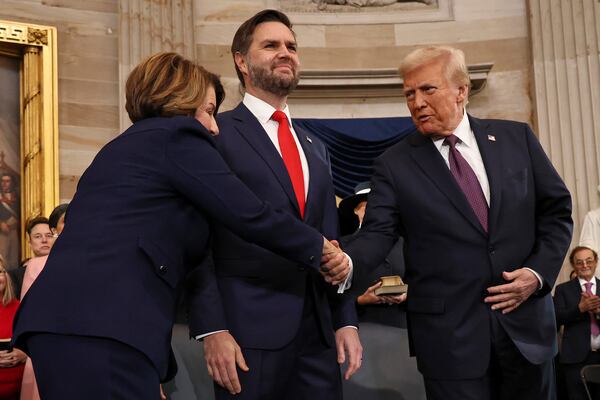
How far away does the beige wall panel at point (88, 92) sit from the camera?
330 inches

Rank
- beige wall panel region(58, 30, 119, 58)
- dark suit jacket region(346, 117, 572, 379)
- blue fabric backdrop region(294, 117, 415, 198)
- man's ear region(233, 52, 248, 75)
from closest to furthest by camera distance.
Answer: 1. dark suit jacket region(346, 117, 572, 379)
2. man's ear region(233, 52, 248, 75)
3. beige wall panel region(58, 30, 119, 58)
4. blue fabric backdrop region(294, 117, 415, 198)

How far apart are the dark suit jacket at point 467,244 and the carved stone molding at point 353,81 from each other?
20.4ft

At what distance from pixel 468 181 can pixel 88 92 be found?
245 inches

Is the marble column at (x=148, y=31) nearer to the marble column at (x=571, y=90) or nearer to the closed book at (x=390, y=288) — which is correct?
the marble column at (x=571, y=90)

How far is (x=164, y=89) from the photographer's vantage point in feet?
8.39

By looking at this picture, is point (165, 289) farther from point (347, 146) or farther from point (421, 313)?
point (347, 146)

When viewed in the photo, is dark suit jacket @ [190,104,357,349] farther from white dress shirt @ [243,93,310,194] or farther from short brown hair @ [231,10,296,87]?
short brown hair @ [231,10,296,87]

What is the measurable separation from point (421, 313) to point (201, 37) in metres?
6.78

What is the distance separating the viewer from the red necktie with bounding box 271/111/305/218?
293 cm

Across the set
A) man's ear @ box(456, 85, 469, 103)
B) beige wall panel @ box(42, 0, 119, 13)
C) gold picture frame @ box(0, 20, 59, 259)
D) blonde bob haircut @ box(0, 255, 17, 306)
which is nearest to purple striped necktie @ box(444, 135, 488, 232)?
man's ear @ box(456, 85, 469, 103)

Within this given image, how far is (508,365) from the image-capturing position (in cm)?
285

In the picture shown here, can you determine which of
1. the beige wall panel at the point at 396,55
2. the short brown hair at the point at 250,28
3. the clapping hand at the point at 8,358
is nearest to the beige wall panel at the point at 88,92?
the beige wall panel at the point at 396,55

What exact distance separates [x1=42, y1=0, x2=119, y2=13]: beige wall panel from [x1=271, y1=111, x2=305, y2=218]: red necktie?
6122 mm

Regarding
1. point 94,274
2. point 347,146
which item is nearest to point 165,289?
point 94,274
